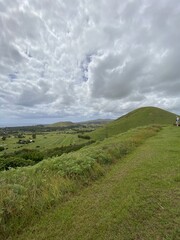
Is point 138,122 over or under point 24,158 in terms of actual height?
over

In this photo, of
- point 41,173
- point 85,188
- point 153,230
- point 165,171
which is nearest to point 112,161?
point 165,171

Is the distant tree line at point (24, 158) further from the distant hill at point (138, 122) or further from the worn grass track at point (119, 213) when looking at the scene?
the distant hill at point (138, 122)

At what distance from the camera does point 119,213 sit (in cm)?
488

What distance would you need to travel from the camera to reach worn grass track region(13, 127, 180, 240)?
13.5ft

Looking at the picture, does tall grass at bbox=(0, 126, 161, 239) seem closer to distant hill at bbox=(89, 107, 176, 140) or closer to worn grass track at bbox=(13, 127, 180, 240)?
worn grass track at bbox=(13, 127, 180, 240)

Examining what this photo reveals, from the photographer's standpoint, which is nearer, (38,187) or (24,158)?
(38,187)

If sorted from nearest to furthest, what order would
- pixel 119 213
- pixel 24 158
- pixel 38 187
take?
1. pixel 119 213
2. pixel 38 187
3. pixel 24 158

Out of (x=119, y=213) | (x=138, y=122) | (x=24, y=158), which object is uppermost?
(x=138, y=122)

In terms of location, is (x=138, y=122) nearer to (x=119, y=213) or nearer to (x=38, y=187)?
(x=38, y=187)

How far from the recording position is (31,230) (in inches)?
178

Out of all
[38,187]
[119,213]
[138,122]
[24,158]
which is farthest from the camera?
[138,122]

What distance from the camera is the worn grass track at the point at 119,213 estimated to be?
4125mm

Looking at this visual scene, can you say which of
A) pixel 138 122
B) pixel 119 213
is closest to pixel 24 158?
pixel 119 213

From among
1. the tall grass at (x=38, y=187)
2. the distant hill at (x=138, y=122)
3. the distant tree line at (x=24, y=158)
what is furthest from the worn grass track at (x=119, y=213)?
the distant hill at (x=138, y=122)
